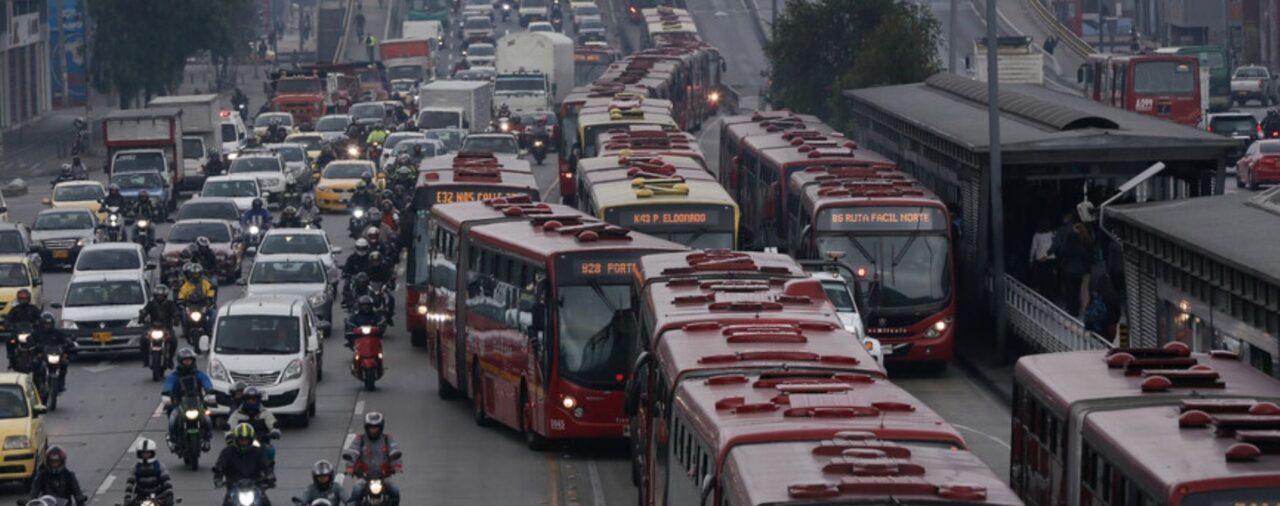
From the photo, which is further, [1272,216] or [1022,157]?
[1022,157]

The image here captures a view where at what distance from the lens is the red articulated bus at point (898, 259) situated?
36.6m

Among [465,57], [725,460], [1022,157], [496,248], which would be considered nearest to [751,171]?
[1022,157]

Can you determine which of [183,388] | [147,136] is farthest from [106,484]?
[147,136]

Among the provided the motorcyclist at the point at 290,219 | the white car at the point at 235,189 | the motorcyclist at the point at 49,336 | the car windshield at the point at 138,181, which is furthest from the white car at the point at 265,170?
the motorcyclist at the point at 49,336

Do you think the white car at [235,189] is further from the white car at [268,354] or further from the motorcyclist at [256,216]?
the white car at [268,354]

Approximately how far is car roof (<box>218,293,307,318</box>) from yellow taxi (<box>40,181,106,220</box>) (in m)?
25.7

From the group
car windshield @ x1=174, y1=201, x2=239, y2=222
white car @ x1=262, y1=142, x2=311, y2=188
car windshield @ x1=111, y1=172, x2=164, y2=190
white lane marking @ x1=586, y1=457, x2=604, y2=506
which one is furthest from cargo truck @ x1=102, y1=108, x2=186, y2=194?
white lane marking @ x1=586, y1=457, x2=604, y2=506

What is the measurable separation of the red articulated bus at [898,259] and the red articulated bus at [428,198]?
5.05 metres

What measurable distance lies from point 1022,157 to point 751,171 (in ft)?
39.4

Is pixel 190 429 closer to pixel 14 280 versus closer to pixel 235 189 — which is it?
pixel 14 280

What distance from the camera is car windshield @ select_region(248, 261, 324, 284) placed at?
141 feet

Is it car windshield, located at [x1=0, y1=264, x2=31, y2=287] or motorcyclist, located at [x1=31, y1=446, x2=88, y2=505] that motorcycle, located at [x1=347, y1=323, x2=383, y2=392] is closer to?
car windshield, located at [x1=0, y1=264, x2=31, y2=287]

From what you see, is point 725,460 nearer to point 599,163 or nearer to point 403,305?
point 599,163

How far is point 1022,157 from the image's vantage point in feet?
123
